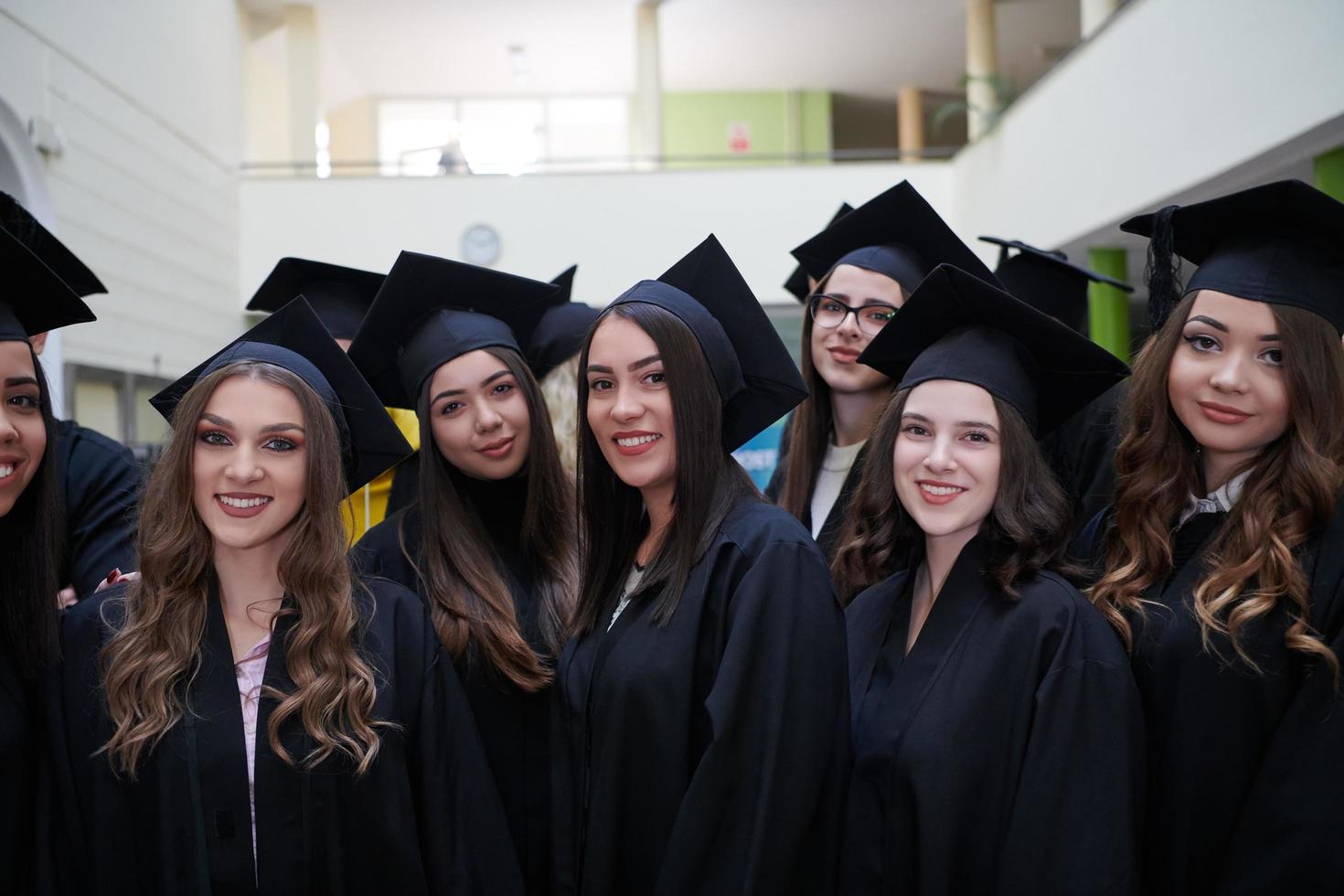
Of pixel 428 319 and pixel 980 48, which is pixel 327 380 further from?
pixel 980 48

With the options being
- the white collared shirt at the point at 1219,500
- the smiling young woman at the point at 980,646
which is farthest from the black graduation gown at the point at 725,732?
the white collared shirt at the point at 1219,500

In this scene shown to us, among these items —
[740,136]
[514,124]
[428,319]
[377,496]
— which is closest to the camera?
[428,319]

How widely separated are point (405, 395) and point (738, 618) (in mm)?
1370

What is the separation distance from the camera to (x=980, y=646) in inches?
82.9

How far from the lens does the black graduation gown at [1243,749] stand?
1.90 m

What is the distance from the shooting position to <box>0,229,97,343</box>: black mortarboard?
2.30 m

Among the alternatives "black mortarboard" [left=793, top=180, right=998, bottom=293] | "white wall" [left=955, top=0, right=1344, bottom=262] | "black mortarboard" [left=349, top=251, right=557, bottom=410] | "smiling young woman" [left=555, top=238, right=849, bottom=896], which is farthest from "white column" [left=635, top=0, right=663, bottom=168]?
"smiling young woman" [left=555, top=238, right=849, bottom=896]

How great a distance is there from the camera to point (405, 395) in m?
3.03

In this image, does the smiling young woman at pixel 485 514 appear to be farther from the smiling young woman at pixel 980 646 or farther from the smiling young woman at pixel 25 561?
the smiling young woman at pixel 980 646

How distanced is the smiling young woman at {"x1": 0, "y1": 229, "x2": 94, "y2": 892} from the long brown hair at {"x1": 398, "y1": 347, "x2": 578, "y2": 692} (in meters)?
0.79

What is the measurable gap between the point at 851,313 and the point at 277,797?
2.07 metres

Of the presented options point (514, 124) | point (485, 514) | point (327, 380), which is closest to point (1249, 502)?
point (485, 514)

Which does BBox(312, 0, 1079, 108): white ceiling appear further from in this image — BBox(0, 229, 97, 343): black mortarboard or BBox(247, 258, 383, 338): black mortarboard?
BBox(0, 229, 97, 343): black mortarboard

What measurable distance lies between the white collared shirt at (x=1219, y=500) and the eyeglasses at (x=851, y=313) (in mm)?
1156
